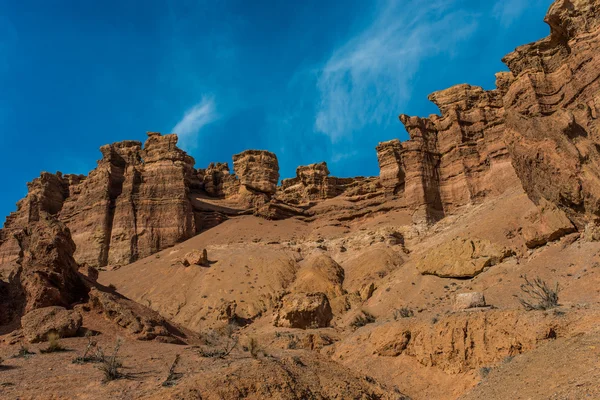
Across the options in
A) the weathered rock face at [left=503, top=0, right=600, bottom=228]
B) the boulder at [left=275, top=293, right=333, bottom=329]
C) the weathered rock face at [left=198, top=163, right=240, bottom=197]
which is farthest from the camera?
the weathered rock face at [left=198, top=163, right=240, bottom=197]

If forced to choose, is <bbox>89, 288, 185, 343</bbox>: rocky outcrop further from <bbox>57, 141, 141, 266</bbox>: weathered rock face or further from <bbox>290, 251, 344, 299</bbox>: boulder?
<bbox>57, 141, 141, 266</bbox>: weathered rock face

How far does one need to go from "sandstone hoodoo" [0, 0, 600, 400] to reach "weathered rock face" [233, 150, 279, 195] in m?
0.40

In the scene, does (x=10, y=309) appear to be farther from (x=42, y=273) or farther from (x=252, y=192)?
(x=252, y=192)

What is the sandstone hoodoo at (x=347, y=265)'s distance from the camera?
10938 millimetres

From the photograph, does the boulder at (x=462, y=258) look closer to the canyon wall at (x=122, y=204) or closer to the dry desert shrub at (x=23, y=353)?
the dry desert shrub at (x=23, y=353)

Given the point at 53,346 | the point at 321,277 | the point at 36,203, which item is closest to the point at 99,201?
the point at 36,203

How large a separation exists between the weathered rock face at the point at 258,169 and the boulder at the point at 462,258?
3849 centimetres

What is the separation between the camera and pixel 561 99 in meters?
32.6

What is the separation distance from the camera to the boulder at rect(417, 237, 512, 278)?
23844 mm

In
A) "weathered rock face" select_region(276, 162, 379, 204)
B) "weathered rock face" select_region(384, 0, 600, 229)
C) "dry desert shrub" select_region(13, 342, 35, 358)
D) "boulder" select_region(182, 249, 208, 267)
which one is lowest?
"dry desert shrub" select_region(13, 342, 35, 358)

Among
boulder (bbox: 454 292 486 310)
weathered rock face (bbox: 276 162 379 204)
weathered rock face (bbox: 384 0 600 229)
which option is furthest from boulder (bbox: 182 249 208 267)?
boulder (bbox: 454 292 486 310)

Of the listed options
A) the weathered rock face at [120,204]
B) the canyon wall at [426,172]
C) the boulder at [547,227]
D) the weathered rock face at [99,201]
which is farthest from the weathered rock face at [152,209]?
the boulder at [547,227]

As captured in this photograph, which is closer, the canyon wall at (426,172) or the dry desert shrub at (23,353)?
the dry desert shrub at (23,353)

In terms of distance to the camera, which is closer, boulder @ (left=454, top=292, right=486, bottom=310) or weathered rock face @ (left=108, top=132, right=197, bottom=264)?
boulder @ (left=454, top=292, right=486, bottom=310)
